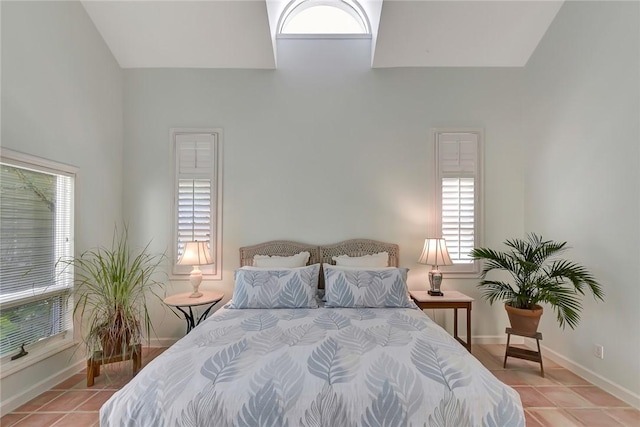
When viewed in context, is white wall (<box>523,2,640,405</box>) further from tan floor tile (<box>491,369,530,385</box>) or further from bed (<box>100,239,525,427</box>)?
bed (<box>100,239,525,427</box>)

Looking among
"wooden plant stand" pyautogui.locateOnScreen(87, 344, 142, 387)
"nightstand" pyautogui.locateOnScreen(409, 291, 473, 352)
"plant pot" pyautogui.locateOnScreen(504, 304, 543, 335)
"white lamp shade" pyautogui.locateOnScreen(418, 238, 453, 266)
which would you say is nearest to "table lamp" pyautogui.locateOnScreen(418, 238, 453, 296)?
"white lamp shade" pyautogui.locateOnScreen(418, 238, 453, 266)

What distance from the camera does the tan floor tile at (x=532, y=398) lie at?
7.41ft

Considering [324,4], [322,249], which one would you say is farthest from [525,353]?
[324,4]

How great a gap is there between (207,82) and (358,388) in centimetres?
352

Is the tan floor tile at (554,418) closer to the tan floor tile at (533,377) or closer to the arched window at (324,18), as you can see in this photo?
the tan floor tile at (533,377)

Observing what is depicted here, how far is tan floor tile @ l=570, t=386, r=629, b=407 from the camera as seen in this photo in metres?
2.29

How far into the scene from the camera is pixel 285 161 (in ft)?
11.5

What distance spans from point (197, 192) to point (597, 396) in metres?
4.20

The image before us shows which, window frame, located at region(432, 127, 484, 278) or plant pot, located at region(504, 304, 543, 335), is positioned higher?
window frame, located at region(432, 127, 484, 278)

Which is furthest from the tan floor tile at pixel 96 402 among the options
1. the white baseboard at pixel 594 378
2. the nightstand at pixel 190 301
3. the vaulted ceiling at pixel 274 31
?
the white baseboard at pixel 594 378

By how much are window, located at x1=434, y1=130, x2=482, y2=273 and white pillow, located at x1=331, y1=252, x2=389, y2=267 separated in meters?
0.82

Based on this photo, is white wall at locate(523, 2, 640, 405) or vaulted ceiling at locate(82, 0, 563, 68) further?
A: vaulted ceiling at locate(82, 0, 563, 68)

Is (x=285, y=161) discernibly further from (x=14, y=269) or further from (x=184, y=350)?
(x=14, y=269)

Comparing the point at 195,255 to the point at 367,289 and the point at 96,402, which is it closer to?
the point at 96,402
